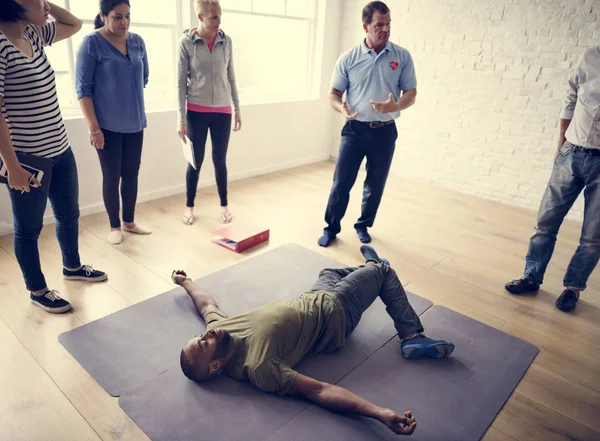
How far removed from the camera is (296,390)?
1.82 meters

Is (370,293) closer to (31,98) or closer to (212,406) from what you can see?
(212,406)

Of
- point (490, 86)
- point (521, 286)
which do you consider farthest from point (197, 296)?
point (490, 86)

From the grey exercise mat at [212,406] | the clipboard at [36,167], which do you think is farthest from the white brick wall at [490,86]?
the clipboard at [36,167]

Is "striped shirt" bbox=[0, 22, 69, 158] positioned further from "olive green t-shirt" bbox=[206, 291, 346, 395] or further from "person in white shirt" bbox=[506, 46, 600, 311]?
"person in white shirt" bbox=[506, 46, 600, 311]

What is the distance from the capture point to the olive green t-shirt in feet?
5.99

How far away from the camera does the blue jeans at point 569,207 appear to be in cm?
253

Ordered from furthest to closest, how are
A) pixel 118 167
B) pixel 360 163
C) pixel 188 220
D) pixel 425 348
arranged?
pixel 188 220
pixel 360 163
pixel 118 167
pixel 425 348

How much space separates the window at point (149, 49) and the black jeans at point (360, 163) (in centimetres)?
174

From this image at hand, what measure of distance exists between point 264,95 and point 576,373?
3873mm

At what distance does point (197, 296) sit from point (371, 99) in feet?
5.57

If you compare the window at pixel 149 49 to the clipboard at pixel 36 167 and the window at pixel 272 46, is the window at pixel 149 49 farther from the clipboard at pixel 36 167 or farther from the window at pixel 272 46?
the clipboard at pixel 36 167

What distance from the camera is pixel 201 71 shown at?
3199 millimetres

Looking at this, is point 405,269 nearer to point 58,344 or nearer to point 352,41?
point 58,344

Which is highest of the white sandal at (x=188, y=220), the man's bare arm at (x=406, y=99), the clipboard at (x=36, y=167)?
the man's bare arm at (x=406, y=99)
